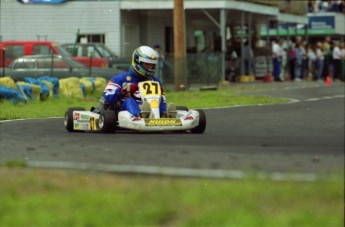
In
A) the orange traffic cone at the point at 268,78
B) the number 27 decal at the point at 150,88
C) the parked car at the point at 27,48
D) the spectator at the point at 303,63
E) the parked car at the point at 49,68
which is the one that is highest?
the parked car at the point at 27,48

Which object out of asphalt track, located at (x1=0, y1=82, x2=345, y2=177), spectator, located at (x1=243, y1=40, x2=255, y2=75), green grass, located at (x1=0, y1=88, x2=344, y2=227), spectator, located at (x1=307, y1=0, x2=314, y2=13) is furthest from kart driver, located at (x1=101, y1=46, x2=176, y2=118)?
spectator, located at (x1=307, y1=0, x2=314, y2=13)

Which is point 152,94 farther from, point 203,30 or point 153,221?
point 203,30

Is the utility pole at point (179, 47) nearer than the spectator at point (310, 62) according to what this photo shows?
Yes

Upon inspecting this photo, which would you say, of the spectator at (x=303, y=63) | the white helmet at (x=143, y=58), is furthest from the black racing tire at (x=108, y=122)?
the spectator at (x=303, y=63)

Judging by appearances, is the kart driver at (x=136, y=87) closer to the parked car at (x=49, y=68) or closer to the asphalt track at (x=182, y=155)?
the asphalt track at (x=182, y=155)

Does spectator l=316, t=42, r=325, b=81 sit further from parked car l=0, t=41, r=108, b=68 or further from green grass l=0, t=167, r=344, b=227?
green grass l=0, t=167, r=344, b=227

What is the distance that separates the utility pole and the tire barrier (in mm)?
3711

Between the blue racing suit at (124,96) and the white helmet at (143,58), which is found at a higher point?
the white helmet at (143,58)

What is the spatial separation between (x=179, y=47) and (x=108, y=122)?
1675 cm

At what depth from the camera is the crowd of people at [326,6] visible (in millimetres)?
60062

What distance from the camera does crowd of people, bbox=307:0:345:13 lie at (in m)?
60.1

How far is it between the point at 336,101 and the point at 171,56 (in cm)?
878

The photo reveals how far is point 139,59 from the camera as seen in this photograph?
45.0 ft

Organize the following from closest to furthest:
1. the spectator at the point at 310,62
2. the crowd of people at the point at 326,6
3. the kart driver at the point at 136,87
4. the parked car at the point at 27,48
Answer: the kart driver at the point at 136,87, the parked car at the point at 27,48, the spectator at the point at 310,62, the crowd of people at the point at 326,6
